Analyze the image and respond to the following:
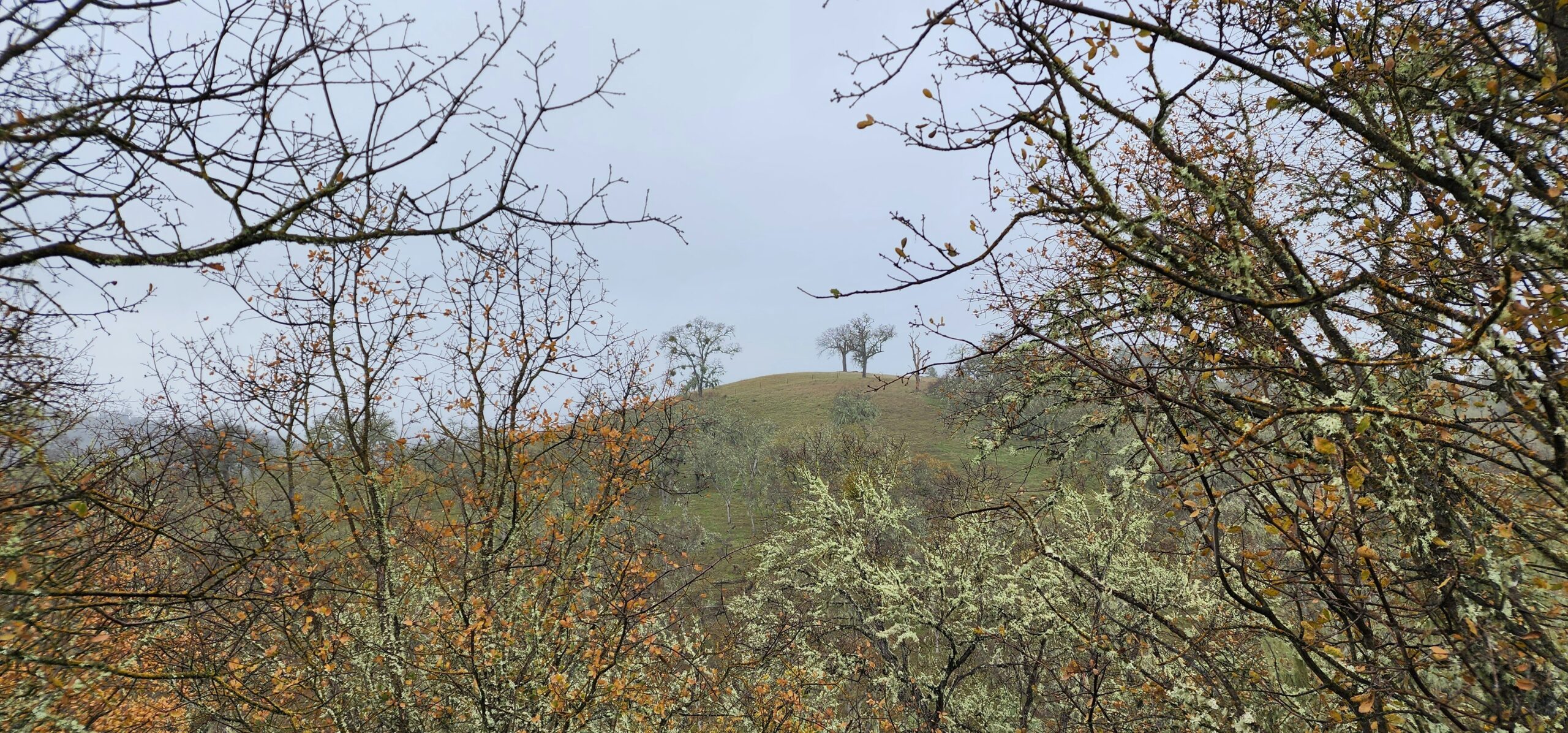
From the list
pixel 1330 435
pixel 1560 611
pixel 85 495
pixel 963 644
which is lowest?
pixel 963 644

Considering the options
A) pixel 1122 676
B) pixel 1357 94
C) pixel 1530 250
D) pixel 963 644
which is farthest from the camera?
pixel 963 644

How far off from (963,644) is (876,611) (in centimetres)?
184

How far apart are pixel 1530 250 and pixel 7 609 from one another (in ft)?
18.4

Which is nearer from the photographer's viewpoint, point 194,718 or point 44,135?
point 44,135

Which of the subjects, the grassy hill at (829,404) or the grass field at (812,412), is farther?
the grassy hill at (829,404)

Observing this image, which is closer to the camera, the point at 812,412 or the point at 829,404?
the point at 812,412

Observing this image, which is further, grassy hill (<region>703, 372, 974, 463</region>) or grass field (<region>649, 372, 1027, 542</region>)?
grassy hill (<region>703, 372, 974, 463</region>)

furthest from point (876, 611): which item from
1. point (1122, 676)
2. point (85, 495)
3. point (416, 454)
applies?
point (85, 495)

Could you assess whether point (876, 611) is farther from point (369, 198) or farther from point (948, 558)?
point (369, 198)

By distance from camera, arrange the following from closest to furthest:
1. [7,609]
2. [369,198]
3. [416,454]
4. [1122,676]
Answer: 1. [7,609]
2. [369,198]
3. [416,454]
4. [1122,676]

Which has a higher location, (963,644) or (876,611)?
(876,611)

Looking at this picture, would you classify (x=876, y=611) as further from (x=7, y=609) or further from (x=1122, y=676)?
(x=7, y=609)

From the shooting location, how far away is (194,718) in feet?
24.8

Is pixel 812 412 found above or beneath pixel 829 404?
beneath
